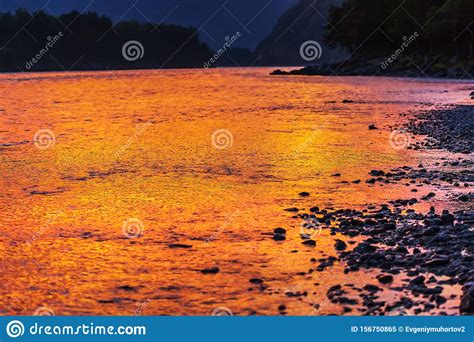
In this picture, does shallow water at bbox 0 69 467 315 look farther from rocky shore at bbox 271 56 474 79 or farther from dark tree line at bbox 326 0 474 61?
dark tree line at bbox 326 0 474 61

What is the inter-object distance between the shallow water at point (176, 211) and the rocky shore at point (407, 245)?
222 millimetres

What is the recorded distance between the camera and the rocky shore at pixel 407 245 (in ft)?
30.2

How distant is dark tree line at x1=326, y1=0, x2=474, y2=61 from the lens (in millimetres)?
111356

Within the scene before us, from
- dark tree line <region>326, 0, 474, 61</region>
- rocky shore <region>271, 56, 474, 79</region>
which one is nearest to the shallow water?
rocky shore <region>271, 56, 474, 79</region>

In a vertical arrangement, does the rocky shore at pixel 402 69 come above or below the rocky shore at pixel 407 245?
above

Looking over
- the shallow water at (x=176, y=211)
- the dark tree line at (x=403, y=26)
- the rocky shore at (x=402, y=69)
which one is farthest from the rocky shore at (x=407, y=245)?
the dark tree line at (x=403, y=26)

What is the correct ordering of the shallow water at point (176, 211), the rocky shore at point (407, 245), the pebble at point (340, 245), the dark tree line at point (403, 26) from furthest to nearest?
the dark tree line at point (403, 26) < the pebble at point (340, 245) < the shallow water at point (176, 211) < the rocky shore at point (407, 245)

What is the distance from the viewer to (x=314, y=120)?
37.7 m

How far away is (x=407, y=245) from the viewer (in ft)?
37.7

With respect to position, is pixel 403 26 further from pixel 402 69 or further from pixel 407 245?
pixel 407 245

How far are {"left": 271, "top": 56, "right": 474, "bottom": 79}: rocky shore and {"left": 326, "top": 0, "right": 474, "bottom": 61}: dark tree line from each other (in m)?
3.72

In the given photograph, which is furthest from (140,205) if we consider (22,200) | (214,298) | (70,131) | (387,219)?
(70,131)

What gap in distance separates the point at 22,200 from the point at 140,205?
2904mm

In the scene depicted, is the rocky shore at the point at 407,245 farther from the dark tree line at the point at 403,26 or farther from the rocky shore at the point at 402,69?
the dark tree line at the point at 403,26
